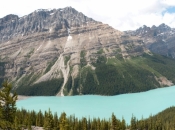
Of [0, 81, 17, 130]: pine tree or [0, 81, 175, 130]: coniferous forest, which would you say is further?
[0, 81, 175, 130]: coniferous forest

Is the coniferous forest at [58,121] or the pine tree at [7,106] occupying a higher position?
the pine tree at [7,106]

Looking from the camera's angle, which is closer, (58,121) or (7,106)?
(7,106)

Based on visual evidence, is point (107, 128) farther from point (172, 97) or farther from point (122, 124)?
point (172, 97)

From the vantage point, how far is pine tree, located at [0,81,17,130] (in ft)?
89.1

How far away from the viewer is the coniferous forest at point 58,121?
2761 centimetres

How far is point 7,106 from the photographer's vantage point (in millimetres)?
28000

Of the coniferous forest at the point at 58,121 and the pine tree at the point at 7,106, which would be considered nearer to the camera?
the pine tree at the point at 7,106

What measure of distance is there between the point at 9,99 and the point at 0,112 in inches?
82.5

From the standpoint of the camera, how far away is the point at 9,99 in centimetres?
2734

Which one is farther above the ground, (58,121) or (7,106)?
(7,106)

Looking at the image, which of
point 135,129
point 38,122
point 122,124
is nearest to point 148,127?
point 135,129

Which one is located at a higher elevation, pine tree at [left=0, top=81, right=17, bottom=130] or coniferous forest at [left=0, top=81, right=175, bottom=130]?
pine tree at [left=0, top=81, right=17, bottom=130]

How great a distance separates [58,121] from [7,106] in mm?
57183

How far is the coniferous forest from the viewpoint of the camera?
27609 mm
